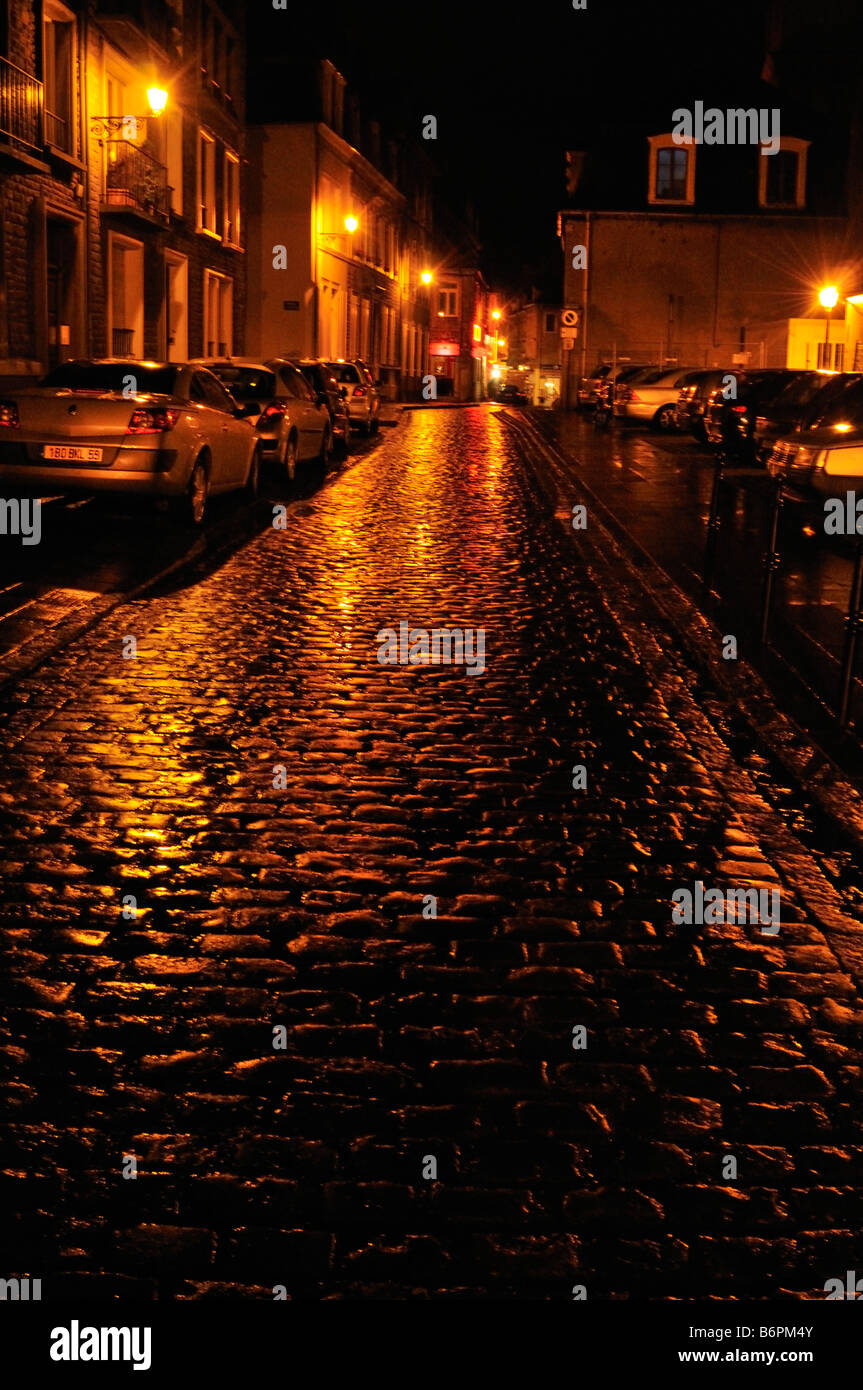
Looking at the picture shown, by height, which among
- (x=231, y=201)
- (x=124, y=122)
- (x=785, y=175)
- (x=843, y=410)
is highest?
(x=785, y=175)

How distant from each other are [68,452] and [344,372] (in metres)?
21.8

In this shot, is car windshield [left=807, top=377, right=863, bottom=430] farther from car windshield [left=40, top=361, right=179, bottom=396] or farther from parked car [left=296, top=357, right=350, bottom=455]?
parked car [left=296, top=357, right=350, bottom=455]

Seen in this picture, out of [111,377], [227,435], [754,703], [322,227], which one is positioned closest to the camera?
[754,703]

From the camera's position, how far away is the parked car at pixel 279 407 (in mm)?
20266

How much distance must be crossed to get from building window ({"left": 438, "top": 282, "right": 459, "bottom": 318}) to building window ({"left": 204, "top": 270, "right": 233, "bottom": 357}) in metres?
46.0

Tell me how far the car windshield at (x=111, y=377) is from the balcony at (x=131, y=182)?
15301 millimetres

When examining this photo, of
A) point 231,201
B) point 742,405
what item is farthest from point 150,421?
point 231,201

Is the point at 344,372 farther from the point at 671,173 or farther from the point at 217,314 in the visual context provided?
the point at 671,173

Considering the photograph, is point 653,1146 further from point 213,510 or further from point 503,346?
point 503,346

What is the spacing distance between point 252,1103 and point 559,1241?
3.16ft

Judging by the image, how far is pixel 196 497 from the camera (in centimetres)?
1514

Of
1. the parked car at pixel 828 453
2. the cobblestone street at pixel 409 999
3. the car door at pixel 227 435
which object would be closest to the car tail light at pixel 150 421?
the car door at pixel 227 435

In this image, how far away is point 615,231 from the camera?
52.8 metres

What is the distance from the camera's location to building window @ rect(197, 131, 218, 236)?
37312 mm
